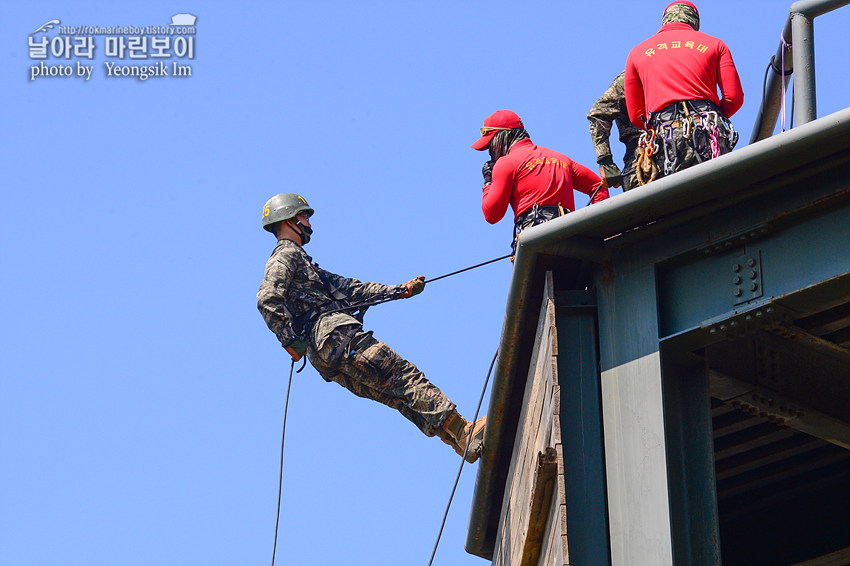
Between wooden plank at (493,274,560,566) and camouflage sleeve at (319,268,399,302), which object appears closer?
wooden plank at (493,274,560,566)

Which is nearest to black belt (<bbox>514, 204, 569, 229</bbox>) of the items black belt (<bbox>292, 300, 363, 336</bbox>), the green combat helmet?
black belt (<bbox>292, 300, 363, 336</bbox>)

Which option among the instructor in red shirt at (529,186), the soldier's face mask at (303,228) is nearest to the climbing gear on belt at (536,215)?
the instructor in red shirt at (529,186)

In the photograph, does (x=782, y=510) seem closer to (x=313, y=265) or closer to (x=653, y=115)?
(x=653, y=115)

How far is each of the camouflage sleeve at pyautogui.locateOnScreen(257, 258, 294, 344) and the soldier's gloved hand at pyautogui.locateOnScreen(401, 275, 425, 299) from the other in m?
1.08

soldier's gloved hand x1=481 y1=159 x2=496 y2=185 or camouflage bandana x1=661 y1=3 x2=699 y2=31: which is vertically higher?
camouflage bandana x1=661 y1=3 x2=699 y2=31

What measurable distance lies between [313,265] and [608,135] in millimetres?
3144

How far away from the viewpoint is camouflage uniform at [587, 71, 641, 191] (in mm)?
11312

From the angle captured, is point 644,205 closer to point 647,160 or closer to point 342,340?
point 647,160

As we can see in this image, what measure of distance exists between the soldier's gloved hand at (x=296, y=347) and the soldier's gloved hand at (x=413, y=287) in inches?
40.7

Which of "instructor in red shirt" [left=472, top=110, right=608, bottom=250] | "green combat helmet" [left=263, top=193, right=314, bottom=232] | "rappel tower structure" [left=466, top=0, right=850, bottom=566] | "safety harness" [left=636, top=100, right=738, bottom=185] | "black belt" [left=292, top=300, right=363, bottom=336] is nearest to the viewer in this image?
"rappel tower structure" [left=466, top=0, right=850, bottom=566]

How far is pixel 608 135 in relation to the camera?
11492mm

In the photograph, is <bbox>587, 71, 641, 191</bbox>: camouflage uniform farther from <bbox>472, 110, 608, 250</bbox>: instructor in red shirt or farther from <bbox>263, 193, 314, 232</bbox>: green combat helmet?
<bbox>263, 193, 314, 232</bbox>: green combat helmet

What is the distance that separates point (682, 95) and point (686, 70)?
0.63 feet

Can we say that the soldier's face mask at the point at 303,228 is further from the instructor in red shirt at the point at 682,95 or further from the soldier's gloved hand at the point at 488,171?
the instructor in red shirt at the point at 682,95
